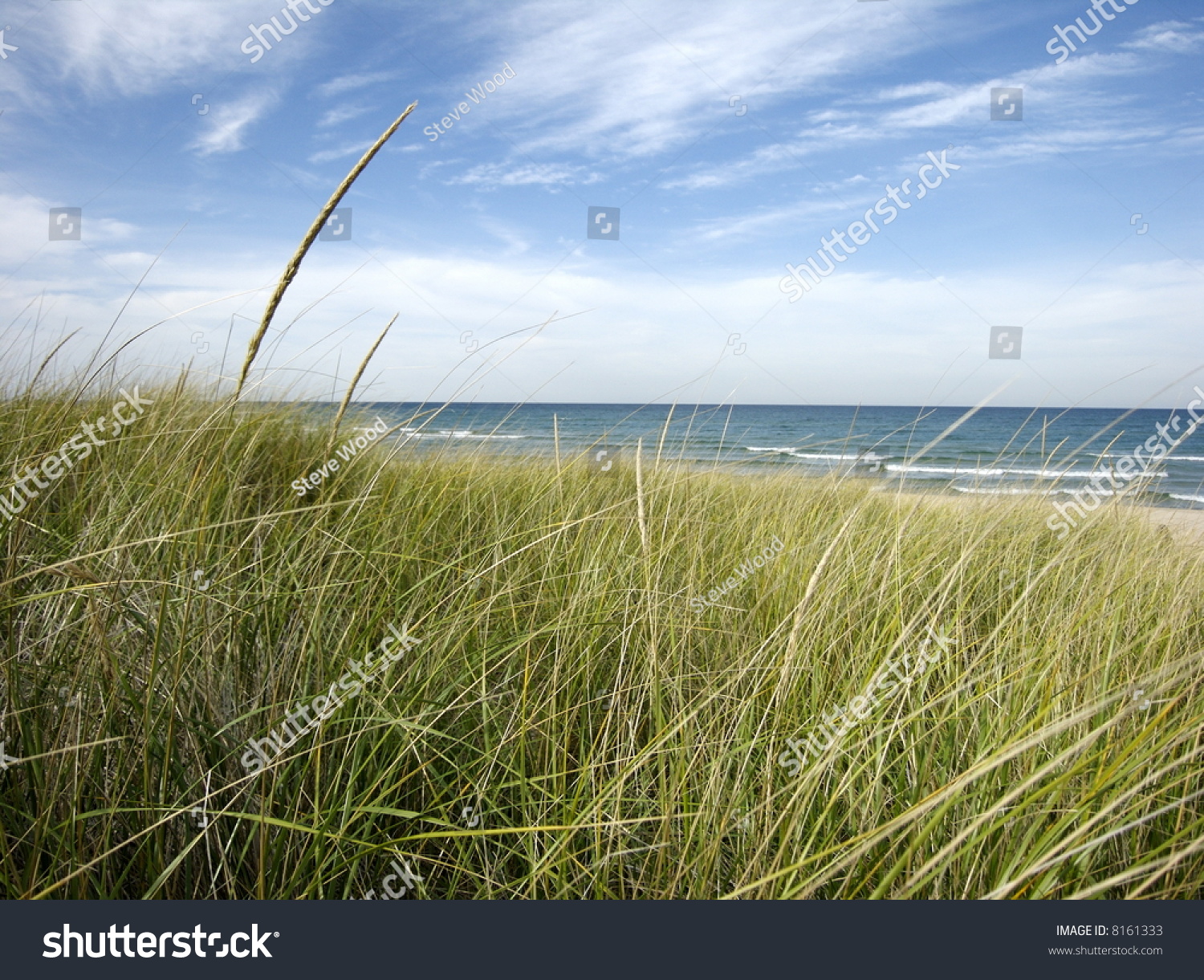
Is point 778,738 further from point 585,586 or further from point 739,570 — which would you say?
point 739,570

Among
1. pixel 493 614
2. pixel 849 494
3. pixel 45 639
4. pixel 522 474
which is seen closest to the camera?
pixel 45 639

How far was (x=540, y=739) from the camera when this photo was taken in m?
1.51

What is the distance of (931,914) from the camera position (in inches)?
43.5

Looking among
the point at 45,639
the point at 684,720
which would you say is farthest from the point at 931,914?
the point at 45,639

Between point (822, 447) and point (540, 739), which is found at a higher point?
point (822, 447)

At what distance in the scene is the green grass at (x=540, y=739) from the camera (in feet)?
3.59

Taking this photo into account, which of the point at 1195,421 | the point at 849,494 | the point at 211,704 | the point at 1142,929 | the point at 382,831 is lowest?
the point at 1142,929

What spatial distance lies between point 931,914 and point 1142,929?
1.24 ft

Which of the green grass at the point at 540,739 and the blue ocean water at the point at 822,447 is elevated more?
the blue ocean water at the point at 822,447

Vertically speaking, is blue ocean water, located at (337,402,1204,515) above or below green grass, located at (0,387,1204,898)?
above

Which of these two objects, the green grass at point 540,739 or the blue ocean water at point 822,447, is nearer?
the green grass at point 540,739

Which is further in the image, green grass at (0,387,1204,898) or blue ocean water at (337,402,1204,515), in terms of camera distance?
blue ocean water at (337,402,1204,515)

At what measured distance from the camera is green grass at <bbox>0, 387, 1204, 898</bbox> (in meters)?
1.09

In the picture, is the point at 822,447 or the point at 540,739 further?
the point at 822,447
